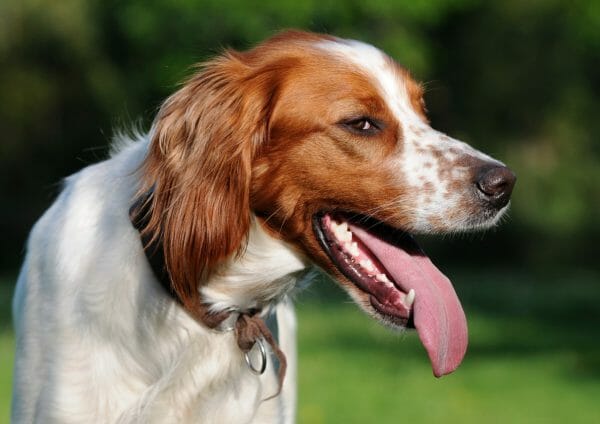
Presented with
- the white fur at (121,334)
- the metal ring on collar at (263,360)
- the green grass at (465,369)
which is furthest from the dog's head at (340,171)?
the green grass at (465,369)

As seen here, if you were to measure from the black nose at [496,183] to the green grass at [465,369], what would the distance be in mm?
909

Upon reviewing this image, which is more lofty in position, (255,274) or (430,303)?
(255,274)

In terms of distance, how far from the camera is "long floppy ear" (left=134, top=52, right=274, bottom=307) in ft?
12.1

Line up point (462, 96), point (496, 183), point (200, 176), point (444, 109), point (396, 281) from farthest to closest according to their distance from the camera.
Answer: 1. point (444, 109)
2. point (462, 96)
3. point (396, 281)
4. point (496, 183)
5. point (200, 176)

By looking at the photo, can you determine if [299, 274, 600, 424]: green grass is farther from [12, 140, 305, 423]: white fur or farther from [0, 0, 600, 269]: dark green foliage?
[0, 0, 600, 269]: dark green foliage

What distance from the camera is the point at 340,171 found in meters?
3.92

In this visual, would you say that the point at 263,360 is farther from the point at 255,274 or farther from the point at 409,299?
the point at 409,299

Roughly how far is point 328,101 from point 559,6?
74.9 feet

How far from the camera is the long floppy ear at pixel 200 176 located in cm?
370

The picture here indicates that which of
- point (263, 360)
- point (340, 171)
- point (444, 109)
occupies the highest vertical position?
point (340, 171)

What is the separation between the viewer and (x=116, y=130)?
4371 millimetres

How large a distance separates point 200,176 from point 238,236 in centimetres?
24

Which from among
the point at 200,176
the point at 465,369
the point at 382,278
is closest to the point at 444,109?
the point at 465,369

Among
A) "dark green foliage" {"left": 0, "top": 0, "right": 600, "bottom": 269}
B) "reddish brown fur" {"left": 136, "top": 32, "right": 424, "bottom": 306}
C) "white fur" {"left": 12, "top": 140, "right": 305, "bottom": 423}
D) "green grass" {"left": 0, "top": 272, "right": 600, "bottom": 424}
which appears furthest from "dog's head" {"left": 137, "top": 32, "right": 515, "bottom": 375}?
"dark green foliage" {"left": 0, "top": 0, "right": 600, "bottom": 269}
